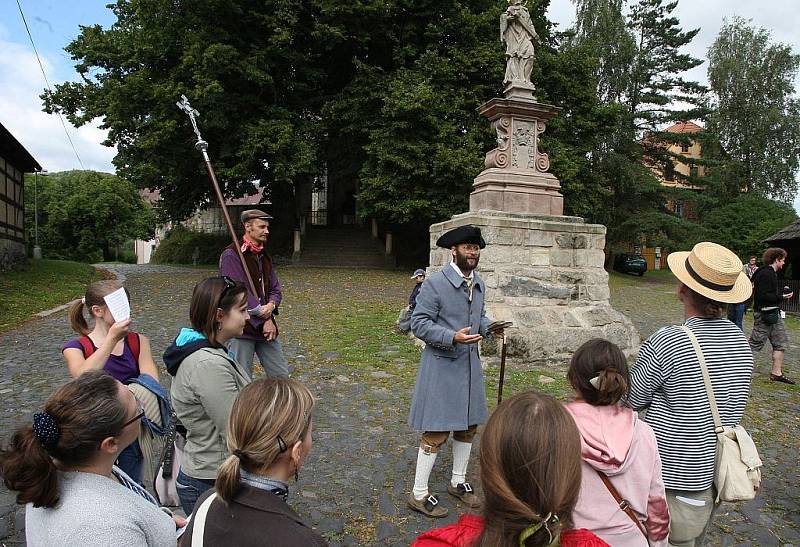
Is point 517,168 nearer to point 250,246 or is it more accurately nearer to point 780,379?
point 780,379

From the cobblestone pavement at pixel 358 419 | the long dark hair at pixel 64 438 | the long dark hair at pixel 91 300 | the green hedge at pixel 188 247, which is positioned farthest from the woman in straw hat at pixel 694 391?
the green hedge at pixel 188 247

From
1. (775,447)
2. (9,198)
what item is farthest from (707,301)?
(9,198)

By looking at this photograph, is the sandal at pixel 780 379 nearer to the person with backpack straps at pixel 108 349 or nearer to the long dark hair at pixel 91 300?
the person with backpack straps at pixel 108 349

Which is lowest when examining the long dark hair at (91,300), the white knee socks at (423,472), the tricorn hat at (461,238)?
the white knee socks at (423,472)

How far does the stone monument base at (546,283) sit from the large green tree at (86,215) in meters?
42.8

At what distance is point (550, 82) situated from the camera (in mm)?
21641

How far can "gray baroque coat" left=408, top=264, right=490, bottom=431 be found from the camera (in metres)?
3.70

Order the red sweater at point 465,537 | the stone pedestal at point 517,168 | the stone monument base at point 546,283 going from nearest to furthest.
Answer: the red sweater at point 465,537, the stone monument base at point 546,283, the stone pedestal at point 517,168

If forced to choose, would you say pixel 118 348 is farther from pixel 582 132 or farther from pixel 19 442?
pixel 582 132

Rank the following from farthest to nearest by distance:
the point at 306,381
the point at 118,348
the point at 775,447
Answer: the point at 306,381, the point at 775,447, the point at 118,348

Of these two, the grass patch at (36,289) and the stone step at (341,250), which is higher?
the stone step at (341,250)

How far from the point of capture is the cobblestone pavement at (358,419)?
363 centimetres

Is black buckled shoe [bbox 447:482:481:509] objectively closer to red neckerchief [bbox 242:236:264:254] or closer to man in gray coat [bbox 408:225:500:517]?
man in gray coat [bbox 408:225:500:517]

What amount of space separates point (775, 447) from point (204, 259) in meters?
26.0
